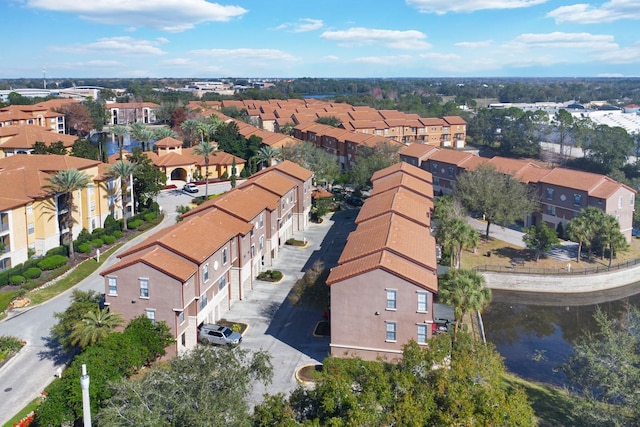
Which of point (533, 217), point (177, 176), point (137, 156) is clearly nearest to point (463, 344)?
point (533, 217)

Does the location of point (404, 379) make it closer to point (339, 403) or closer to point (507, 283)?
point (339, 403)

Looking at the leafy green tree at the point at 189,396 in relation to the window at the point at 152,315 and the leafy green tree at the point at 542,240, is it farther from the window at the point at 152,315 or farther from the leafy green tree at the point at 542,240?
the leafy green tree at the point at 542,240

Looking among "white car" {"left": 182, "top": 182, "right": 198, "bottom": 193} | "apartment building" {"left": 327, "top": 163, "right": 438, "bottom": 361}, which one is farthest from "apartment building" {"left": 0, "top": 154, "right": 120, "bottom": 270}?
"apartment building" {"left": 327, "top": 163, "right": 438, "bottom": 361}

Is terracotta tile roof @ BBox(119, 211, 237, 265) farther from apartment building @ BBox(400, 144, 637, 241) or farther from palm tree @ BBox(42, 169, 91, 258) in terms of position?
apartment building @ BBox(400, 144, 637, 241)

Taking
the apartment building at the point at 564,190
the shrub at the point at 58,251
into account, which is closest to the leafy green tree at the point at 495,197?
the apartment building at the point at 564,190

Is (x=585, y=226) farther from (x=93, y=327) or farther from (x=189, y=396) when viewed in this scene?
(x=189, y=396)
